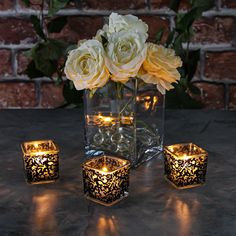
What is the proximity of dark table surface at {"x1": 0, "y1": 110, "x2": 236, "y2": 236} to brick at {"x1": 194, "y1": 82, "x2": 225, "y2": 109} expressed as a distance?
1.17 ft

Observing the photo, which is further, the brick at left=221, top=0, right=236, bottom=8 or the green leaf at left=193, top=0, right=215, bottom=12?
the brick at left=221, top=0, right=236, bottom=8

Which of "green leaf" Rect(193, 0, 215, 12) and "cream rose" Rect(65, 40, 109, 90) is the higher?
"green leaf" Rect(193, 0, 215, 12)

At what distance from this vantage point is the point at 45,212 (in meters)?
0.71

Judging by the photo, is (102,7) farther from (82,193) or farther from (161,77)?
(82,193)

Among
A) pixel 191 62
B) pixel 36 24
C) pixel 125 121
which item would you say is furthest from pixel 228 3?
pixel 125 121

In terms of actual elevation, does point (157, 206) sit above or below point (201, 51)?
below

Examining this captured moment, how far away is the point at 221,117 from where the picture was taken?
1.18 metres

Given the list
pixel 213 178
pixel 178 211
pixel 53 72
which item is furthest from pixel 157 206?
pixel 53 72

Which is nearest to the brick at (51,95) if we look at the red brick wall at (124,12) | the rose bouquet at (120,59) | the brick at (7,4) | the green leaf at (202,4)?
the red brick wall at (124,12)

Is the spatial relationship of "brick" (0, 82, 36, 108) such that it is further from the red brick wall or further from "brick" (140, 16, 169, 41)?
"brick" (140, 16, 169, 41)

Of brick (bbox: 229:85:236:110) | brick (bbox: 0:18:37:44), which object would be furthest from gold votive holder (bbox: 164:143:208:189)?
brick (bbox: 0:18:37:44)

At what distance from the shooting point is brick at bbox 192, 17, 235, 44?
1366 mm

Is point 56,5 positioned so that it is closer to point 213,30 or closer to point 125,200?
point 213,30

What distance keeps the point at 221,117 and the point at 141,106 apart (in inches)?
12.8
